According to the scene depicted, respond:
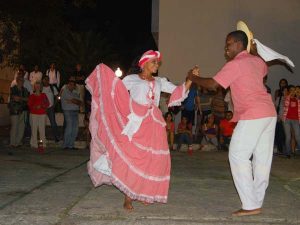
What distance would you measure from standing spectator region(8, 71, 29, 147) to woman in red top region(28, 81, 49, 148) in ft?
0.58

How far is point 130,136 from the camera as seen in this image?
20.9ft

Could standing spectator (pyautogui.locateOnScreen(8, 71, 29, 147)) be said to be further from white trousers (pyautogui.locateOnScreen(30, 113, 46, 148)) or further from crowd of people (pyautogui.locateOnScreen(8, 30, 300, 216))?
crowd of people (pyautogui.locateOnScreen(8, 30, 300, 216))

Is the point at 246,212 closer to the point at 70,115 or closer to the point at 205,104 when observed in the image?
the point at 70,115

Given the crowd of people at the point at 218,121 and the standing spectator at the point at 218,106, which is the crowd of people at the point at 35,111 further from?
the standing spectator at the point at 218,106

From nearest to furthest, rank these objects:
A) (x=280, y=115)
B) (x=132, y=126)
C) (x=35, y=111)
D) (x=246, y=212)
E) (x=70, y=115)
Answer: (x=246, y=212)
(x=132, y=126)
(x=280, y=115)
(x=35, y=111)
(x=70, y=115)

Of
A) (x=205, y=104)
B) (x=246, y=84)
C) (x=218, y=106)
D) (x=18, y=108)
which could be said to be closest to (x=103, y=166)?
(x=246, y=84)

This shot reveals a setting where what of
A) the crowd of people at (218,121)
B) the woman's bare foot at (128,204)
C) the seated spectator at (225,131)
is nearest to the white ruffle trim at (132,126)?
the woman's bare foot at (128,204)

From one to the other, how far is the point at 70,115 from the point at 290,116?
5.49 metres

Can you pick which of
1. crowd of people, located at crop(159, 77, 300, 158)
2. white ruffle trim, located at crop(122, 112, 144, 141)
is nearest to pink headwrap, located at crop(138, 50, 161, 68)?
white ruffle trim, located at crop(122, 112, 144, 141)

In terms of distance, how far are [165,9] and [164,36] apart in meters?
0.86

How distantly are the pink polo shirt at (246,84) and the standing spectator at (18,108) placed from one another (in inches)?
335

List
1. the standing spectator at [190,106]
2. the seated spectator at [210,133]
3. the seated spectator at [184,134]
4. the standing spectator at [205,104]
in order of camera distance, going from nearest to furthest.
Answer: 1. the seated spectator at [184,134]
2. the seated spectator at [210,133]
3. the standing spectator at [190,106]
4. the standing spectator at [205,104]

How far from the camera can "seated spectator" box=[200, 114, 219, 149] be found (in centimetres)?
1456

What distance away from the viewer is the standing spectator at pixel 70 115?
1386 cm
